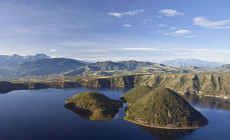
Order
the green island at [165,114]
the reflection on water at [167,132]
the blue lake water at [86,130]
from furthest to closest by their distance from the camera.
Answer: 1. the green island at [165,114]
2. the reflection on water at [167,132]
3. the blue lake water at [86,130]

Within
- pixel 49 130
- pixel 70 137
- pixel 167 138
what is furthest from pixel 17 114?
pixel 167 138

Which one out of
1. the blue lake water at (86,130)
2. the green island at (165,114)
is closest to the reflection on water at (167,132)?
the blue lake water at (86,130)

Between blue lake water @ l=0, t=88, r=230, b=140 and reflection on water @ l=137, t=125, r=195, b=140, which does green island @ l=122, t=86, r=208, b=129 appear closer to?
reflection on water @ l=137, t=125, r=195, b=140

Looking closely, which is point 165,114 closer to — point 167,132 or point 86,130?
point 167,132

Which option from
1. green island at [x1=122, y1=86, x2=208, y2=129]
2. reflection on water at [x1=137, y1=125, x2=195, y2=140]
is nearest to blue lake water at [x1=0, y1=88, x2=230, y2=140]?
reflection on water at [x1=137, y1=125, x2=195, y2=140]

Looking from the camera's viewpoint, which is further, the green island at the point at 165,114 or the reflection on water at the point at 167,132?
the green island at the point at 165,114

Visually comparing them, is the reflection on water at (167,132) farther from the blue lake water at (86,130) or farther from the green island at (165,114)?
the green island at (165,114)

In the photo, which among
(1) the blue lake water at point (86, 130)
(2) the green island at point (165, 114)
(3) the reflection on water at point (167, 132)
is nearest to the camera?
(1) the blue lake water at point (86, 130)
